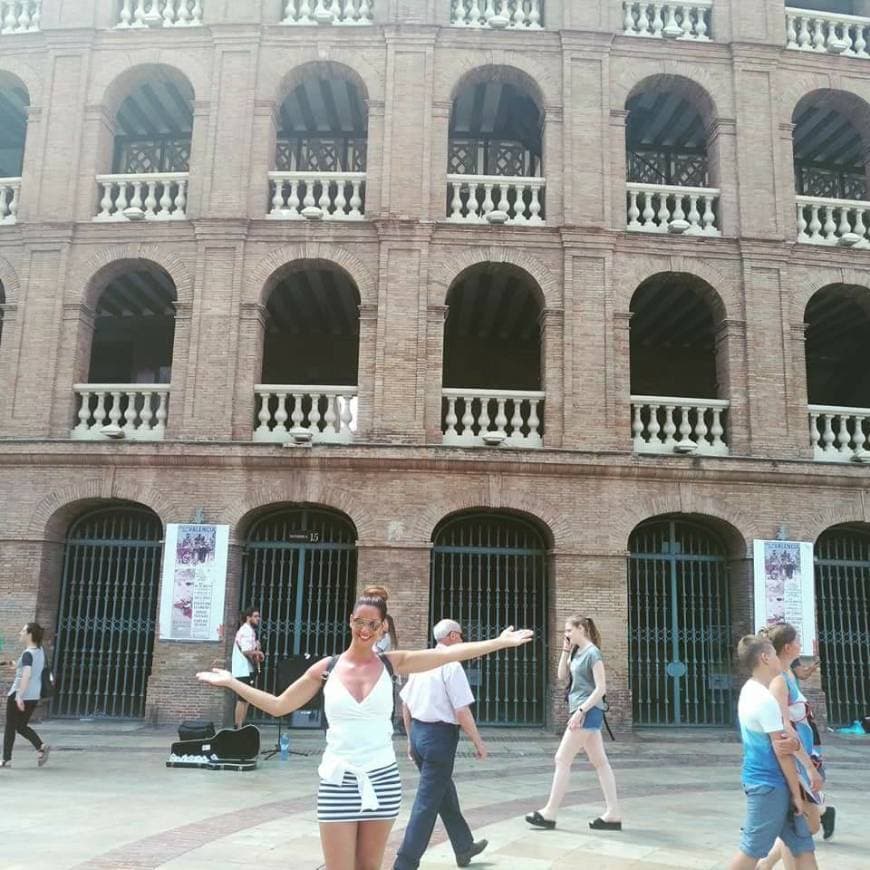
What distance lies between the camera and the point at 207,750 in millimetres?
10570

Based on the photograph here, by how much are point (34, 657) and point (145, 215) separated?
8.49 metres

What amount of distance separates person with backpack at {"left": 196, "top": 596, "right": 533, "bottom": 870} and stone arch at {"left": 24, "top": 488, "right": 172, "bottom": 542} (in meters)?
10.9

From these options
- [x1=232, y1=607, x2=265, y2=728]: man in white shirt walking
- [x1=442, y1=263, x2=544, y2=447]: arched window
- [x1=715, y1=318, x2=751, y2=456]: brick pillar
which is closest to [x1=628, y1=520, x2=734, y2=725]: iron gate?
[x1=715, y1=318, x2=751, y2=456]: brick pillar

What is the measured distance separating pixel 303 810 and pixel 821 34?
1670 cm

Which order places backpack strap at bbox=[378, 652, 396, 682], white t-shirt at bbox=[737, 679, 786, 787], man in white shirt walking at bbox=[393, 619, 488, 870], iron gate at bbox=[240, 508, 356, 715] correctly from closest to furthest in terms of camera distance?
backpack strap at bbox=[378, 652, 396, 682], white t-shirt at bbox=[737, 679, 786, 787], man in white shirt walking at bbox=[393, 619, 488, 870], iron gate at bbox=[240, 508, 356, 715]

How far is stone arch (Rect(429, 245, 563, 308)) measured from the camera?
50.5 feet

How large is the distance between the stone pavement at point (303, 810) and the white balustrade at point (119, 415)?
15.9ft

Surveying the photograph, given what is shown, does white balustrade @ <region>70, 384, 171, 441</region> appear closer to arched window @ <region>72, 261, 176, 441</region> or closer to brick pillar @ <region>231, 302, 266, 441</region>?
arched window @ <region>72, 261, 176, 441</region>

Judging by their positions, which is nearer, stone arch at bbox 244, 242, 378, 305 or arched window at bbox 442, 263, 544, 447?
arched window at bbox 442, 263, 544, 447

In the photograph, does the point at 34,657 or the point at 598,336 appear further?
the point at 598,336

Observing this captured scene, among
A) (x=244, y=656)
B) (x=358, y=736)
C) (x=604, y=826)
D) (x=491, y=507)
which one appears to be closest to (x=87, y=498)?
(x=244, y=656)

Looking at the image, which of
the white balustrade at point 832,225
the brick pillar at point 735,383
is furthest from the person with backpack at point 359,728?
the white balustrade at point 832,225

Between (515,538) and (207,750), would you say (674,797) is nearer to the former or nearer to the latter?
(207,750)

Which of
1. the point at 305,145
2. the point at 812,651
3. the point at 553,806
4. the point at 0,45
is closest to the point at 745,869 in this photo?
the point at 553,806
